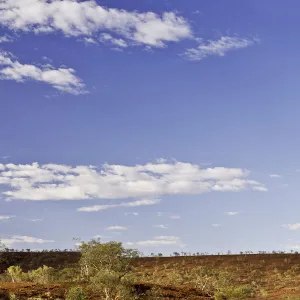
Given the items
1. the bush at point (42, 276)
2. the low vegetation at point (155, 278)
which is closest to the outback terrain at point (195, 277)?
the low vegetation at point (155, 278)

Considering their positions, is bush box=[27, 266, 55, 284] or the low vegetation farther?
bush box=[27, 266, 55, 284]

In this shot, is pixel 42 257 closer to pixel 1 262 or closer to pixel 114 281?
pixel 1 262

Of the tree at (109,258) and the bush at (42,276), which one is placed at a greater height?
the tree at (109,258)

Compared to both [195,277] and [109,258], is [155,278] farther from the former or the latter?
[109,258]

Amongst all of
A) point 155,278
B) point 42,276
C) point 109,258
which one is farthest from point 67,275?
point 109,258

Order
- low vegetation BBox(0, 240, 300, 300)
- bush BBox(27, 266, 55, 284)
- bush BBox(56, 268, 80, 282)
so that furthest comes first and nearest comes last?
bush BBox(56, 268, 80, 282) < bush BBox(27, 266, 55, 284) < low vegetation BBox(0, 240, 300, 300)

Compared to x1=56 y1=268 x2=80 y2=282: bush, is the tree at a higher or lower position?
higher

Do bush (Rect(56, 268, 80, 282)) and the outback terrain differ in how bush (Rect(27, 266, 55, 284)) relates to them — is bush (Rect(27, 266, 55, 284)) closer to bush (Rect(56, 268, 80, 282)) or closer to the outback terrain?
bush (Rect(56, 268, 80, 282))

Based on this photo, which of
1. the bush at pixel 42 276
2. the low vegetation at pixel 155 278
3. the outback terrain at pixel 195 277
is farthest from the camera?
the bush at pixel 42 276

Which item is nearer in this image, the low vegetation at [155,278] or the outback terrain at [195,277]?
the low vegetation at [155,278]

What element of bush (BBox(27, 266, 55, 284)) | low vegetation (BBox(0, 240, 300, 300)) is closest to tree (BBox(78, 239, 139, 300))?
low vegetation (BBox(0, 240, 300, 300))

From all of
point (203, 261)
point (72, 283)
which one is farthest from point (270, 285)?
point (72, 283)

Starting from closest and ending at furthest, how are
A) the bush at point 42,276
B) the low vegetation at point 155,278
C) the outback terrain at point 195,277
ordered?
the low vegetation at point 155,278 < the outback terrain at point 195,277 < the bush at point 42,276

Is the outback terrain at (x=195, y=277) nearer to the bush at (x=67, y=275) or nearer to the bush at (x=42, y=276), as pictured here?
the bush at (x=42, y=276)
